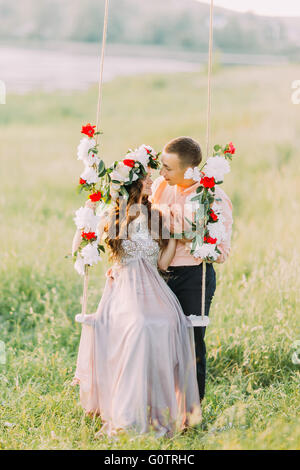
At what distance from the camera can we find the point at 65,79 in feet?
77.2

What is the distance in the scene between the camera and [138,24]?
2866 centimetres

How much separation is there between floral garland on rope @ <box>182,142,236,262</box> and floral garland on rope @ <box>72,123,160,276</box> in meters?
0.34

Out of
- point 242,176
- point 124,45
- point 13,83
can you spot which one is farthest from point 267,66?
point 242,176

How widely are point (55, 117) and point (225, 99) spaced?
4.92m

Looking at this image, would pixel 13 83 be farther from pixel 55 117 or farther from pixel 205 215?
pixel 205 215

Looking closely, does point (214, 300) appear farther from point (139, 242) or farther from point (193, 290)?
point (139, 242)

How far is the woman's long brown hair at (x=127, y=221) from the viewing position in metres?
3.78

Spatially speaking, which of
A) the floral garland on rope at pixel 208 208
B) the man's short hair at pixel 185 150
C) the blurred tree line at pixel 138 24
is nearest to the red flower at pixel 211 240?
the floral garland on rope at pixel 208 208

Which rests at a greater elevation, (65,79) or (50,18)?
(50,18)

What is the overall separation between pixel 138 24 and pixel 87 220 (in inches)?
1059

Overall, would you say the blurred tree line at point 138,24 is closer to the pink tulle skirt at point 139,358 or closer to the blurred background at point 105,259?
the blurred background at point 105,259

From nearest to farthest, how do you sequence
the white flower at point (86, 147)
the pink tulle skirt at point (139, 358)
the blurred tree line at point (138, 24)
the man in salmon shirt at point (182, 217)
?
the pink tulle skirt at point (139, 358)
the white flower at point (86, 147)
the man in salmon shirt at point (182, 217)
the blurred tree line at point (138, 24)

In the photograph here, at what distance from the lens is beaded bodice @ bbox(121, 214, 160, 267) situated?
12.4 feet
